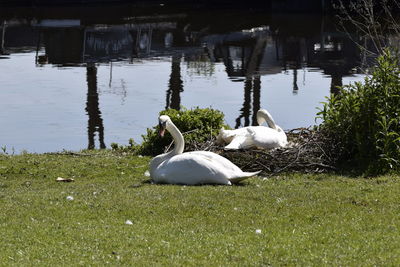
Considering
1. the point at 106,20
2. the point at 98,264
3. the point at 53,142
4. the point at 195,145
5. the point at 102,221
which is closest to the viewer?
the point at 98,264

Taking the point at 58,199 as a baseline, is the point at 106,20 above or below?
above

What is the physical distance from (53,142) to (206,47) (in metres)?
17.6

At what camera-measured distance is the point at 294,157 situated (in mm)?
13945

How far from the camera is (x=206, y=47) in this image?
35.8m

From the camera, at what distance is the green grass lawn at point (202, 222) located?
26.6ft

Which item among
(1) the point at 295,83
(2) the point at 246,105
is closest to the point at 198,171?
(2) the point at 246,105

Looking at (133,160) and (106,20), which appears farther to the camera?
(106,20)

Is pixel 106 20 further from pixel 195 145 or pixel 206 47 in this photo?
pixel 195 145

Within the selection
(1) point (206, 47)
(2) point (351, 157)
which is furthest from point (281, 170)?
(1) point (206, 47)

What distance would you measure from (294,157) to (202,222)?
179 inches

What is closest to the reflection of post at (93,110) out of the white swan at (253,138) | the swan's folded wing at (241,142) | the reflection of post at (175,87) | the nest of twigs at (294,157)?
the reflection of post at (175,87)

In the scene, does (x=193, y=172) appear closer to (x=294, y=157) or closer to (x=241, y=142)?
(x=241, y=142)

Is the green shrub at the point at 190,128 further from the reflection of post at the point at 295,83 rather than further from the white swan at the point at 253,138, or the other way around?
the reflection of post at the point at 295,83

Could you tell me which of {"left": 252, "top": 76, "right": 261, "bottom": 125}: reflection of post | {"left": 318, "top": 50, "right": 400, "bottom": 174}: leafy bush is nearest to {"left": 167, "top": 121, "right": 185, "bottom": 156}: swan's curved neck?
{"left": 318, "top": 50, "right": 400, "bottom": 174}: leafy bush
